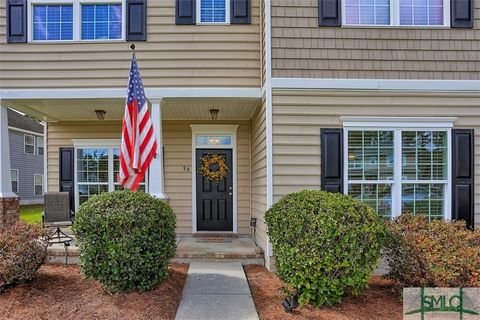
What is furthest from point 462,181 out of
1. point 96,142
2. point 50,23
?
point 50,23

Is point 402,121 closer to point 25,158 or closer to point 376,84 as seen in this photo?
point 376,84

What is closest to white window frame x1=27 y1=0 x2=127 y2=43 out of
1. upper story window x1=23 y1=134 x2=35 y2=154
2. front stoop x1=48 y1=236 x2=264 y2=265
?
front stoop x1=48 y1=236 x2=264 y2=265

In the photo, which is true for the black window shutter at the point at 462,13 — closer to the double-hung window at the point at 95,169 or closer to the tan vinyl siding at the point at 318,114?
the tan vinyl siding at the point at 318,114

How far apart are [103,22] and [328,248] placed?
17.0ft

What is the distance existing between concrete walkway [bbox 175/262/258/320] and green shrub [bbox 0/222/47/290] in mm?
1889

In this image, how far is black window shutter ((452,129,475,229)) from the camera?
5484 millimetres

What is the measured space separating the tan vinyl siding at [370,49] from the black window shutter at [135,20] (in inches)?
88.1

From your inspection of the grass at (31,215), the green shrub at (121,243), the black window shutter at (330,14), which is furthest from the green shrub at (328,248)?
the grass at (31,215)

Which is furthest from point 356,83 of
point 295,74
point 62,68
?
point 62,68

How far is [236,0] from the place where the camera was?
6102mm

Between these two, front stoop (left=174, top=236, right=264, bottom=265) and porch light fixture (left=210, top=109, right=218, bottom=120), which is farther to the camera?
porch light fixture (left=210, top=109, right=218, bottom=120)

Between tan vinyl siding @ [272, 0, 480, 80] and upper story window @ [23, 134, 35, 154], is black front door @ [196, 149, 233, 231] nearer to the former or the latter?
tan vinyl siding @ [272, 0, 480, 80]

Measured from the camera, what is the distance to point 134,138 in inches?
191

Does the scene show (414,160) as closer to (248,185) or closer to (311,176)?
(311,176)
